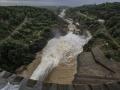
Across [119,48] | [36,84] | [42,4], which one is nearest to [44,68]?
[119,48]

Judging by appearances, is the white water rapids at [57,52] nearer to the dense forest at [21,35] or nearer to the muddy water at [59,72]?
the muddy water at [59,72]

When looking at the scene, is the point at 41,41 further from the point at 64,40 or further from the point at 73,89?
the point at 73,89

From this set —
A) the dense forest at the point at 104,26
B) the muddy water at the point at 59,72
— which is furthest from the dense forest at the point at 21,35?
the dense forest at the point at 104,26

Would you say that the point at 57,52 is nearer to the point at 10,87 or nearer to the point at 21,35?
the point at 21,35

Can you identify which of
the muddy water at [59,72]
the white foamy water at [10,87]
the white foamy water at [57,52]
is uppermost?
the white foamy water at [10,87]

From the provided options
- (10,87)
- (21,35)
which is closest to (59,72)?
(21,35)

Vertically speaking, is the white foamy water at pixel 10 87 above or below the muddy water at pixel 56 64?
above
